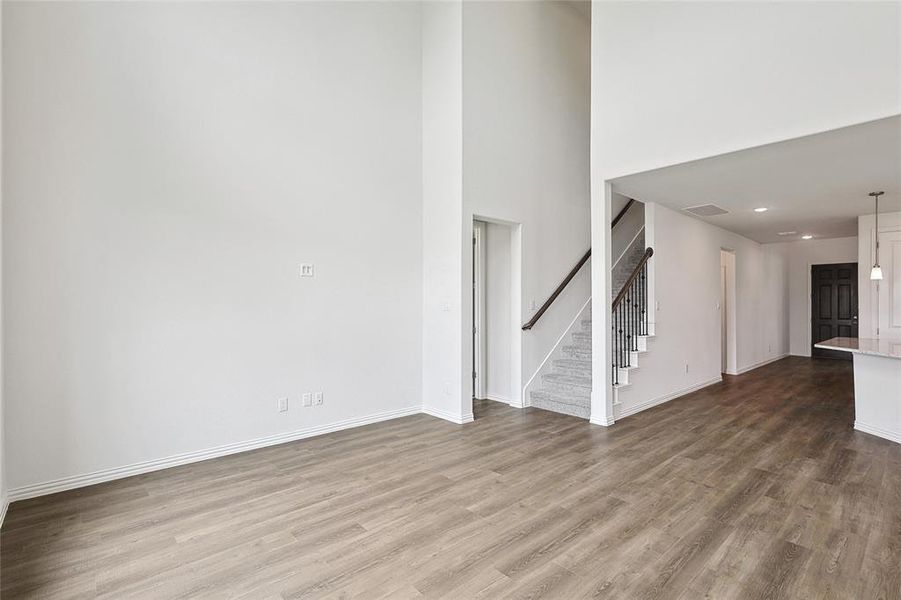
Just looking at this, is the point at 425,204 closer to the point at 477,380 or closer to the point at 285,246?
the point at 285,246

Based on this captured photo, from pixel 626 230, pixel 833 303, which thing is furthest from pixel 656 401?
pixel 833 303

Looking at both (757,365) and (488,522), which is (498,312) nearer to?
(488,522)

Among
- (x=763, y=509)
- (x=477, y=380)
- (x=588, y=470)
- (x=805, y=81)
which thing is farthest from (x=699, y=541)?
(x=477, y=380)

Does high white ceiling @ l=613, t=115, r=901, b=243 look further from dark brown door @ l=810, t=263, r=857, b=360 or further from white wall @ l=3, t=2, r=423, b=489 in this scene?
dark brown door @ l=810, t=263, r=857, b=360

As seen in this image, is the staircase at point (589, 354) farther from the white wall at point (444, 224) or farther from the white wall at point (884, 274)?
the white wall at point (884, 274)

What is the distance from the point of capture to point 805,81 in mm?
3182

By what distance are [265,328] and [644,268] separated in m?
A: 4.47

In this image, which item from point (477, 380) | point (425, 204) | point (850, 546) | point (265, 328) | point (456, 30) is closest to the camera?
point (850, 546)

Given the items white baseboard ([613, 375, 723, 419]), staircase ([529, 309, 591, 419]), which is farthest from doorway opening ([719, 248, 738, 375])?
staircase ([529, 309, 591, 419])

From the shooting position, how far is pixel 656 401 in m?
5.59

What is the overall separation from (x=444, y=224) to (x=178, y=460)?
3373 millimetres

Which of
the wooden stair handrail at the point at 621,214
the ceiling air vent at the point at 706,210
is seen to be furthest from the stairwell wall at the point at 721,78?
the wooden stair handrail at the point at 621,214

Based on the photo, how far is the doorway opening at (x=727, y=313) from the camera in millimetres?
7621

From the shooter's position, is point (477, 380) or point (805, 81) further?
point (477, 380)
